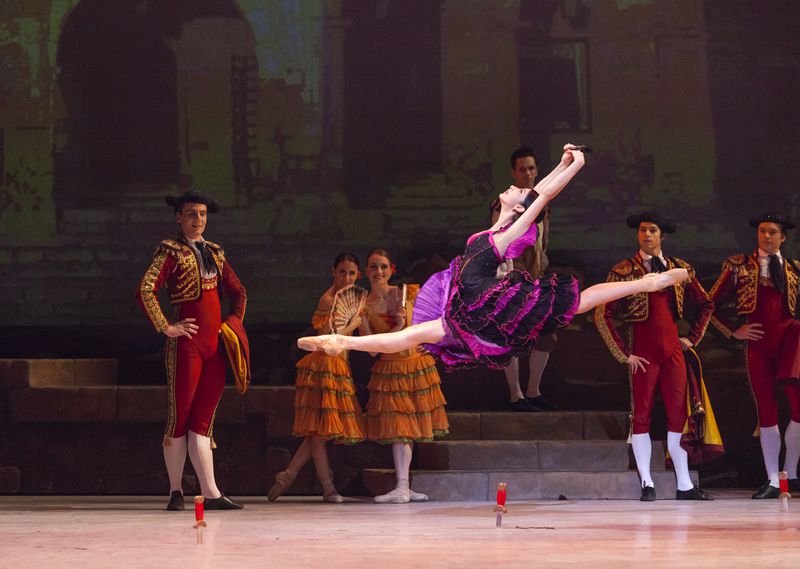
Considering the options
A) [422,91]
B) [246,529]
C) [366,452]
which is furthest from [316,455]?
[422,91]

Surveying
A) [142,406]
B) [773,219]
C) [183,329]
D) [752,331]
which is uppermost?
[773,219]

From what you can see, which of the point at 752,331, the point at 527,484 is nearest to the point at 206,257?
the point at 527,484

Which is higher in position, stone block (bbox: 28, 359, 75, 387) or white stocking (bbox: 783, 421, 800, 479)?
stone block (bbox: 28, 359, 75, 387)

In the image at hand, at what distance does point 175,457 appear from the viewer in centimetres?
681

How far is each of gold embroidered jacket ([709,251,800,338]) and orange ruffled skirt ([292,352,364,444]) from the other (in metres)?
2.37

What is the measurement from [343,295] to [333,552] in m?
2.93

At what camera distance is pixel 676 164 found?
9.05 metres

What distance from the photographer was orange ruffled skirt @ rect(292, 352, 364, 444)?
726cm

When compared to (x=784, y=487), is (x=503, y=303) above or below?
above

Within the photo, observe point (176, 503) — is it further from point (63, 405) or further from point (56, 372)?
point (56, 372)

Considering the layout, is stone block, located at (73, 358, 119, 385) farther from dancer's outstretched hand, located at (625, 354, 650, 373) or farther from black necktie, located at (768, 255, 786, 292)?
black necktie, located at (768, 255, 786, 292)

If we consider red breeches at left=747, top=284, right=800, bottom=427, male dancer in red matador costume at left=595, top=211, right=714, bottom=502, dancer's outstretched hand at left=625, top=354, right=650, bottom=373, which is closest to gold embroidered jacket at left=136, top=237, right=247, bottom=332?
male dancer in red matador costume at left=595, top=211, right=714, bottom=502

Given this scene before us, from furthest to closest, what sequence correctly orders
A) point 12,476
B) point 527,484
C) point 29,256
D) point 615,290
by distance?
point 29,256, point 12,476, point 527,484, point 615,290

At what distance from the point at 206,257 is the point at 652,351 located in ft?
8.68
